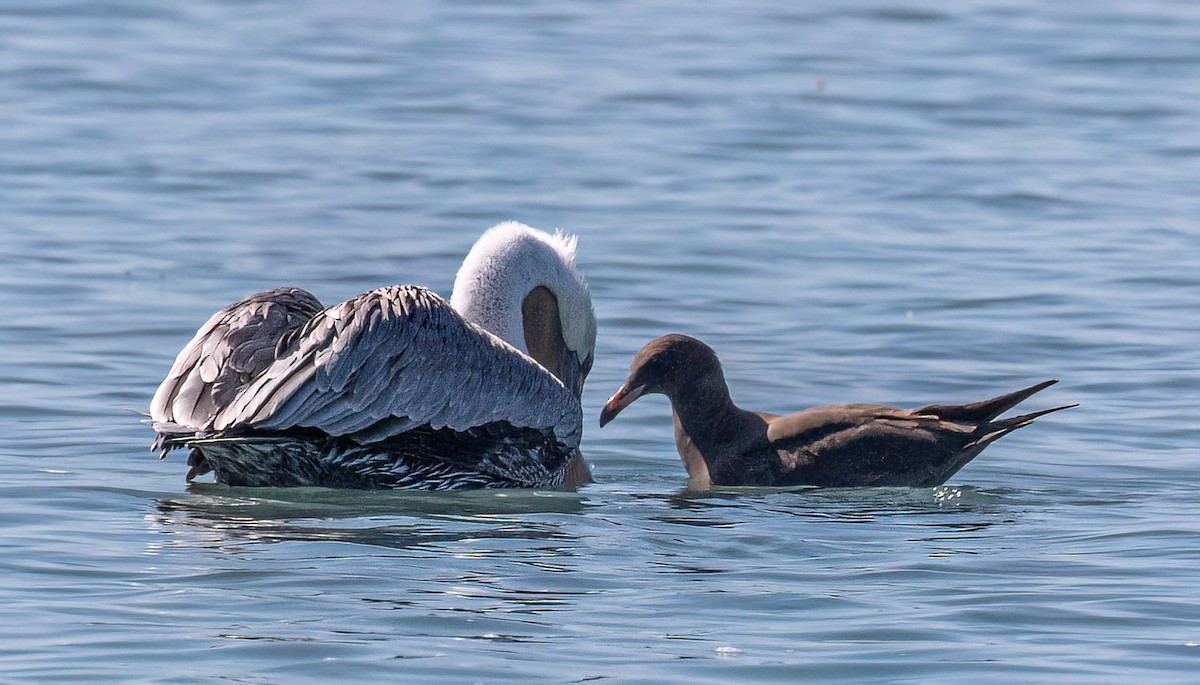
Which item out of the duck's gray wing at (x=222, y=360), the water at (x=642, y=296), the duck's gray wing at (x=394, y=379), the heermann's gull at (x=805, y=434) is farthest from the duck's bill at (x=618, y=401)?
the duck's gray wing at (x=222, y=360)

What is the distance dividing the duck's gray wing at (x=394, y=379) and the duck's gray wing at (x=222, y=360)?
18cm

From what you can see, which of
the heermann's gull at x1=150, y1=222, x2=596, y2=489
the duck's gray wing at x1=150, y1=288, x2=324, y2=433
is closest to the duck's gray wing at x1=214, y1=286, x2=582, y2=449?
the heermann's gull at x1=150, y1=222, x2=596, y2=489

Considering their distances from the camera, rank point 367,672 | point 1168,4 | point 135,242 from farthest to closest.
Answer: point 1168,4, point 135,242, point 367,672

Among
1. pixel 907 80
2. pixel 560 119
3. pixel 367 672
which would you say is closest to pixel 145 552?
pixel 367 672

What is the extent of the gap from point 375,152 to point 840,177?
375 centimetres

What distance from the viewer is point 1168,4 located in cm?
2566

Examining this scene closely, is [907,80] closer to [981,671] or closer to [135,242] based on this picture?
[135,242]

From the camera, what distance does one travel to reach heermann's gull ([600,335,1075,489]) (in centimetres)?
860

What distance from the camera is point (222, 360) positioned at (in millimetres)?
8203

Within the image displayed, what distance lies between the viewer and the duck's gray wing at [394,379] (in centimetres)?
777

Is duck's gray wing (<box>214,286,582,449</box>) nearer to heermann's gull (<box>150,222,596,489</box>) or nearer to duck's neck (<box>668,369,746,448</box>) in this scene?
heermann's gull (<box>150,222,596,489</box>)

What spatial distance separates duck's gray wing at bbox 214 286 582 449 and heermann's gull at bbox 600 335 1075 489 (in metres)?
0.72

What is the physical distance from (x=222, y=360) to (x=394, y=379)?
724 mm

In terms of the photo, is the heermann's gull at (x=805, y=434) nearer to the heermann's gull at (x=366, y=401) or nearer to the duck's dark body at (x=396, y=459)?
the heermann's gull at (x=366, y=401)
